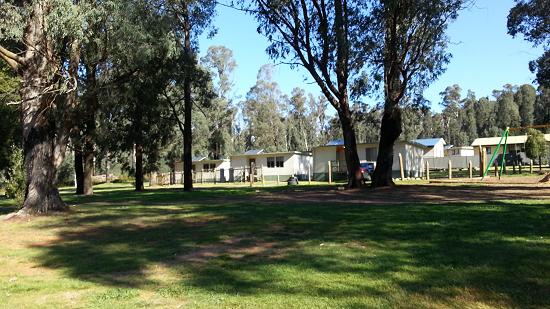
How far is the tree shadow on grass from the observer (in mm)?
6121

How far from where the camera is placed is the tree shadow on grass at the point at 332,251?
6121 millimetres

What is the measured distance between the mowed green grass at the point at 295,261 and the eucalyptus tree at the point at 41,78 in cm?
313

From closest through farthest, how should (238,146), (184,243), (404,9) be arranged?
(184,243) < (404,9) < (238,146)

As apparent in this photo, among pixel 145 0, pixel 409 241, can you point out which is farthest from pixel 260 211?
pixel 145 0

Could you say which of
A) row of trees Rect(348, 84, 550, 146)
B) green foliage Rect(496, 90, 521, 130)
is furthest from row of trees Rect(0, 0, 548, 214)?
green foliage Rect(496, 90, 521, 130)

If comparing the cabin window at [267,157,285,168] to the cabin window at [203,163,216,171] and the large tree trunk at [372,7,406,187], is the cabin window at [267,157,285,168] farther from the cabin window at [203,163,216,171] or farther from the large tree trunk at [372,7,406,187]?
the large tree trunk at [372,7,406,187]

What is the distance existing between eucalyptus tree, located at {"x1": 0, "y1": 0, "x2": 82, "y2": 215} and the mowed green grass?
3.13 m

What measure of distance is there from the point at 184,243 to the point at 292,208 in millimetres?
5255

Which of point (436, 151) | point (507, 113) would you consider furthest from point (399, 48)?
point (507, 113)

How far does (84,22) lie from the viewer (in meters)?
14.9

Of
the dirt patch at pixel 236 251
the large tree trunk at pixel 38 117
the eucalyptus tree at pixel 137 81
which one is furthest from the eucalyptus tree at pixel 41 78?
the dirt patch at pixel 236 251

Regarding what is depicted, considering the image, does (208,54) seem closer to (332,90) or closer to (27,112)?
(332,90)

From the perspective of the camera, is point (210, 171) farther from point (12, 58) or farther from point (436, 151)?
point (12, 58)

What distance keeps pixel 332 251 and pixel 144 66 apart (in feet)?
54.5
